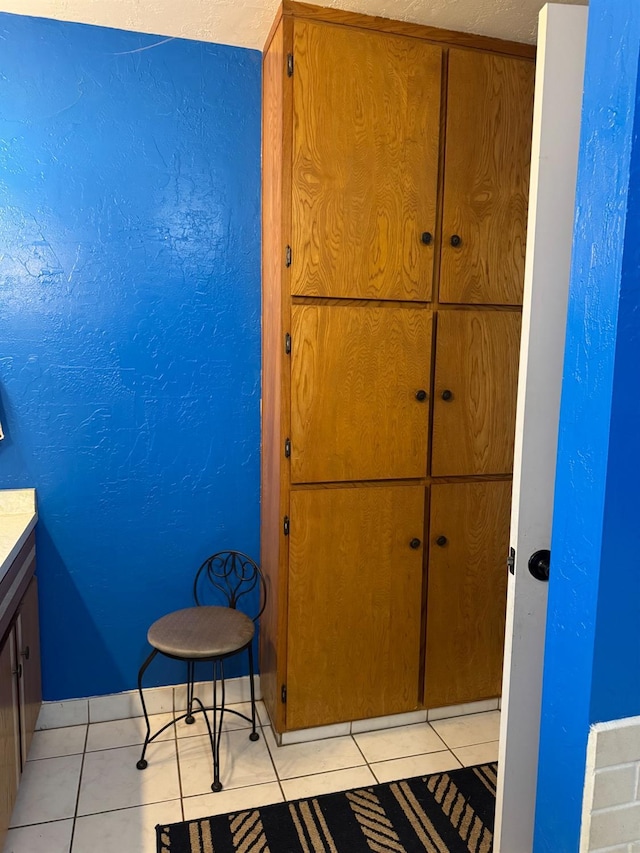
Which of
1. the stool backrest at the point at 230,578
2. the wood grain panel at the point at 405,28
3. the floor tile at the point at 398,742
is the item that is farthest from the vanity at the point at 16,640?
the wood grain panel at the point at 405,28

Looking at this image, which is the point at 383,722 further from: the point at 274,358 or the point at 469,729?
the point at 274,358

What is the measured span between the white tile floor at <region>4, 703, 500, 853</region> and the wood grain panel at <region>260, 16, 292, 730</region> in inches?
7.5

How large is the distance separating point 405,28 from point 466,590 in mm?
1991

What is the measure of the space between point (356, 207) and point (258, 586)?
1493mm

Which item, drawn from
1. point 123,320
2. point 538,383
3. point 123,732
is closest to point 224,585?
point 123,732

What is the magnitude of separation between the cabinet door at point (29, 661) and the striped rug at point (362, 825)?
546 millimetres

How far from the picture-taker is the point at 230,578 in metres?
2.55

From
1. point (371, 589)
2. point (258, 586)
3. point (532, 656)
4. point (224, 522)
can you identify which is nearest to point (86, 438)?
point (224, 522)

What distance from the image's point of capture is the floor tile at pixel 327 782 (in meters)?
2.10

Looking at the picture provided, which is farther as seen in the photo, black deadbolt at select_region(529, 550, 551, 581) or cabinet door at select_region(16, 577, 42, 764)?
cabinet door at select_region(16, 577, 42, 764)

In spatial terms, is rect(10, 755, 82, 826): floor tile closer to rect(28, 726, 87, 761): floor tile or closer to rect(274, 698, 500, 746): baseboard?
rect(28, 726, 87, 761): floor tile

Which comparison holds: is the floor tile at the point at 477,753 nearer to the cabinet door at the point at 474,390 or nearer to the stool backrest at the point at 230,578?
the stool backrest at the point at 230,578

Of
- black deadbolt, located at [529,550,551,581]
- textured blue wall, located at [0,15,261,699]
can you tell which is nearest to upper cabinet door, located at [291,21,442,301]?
textured blue wall, located at [0,15,261,699]

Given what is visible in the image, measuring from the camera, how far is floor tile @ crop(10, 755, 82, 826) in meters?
1.99
